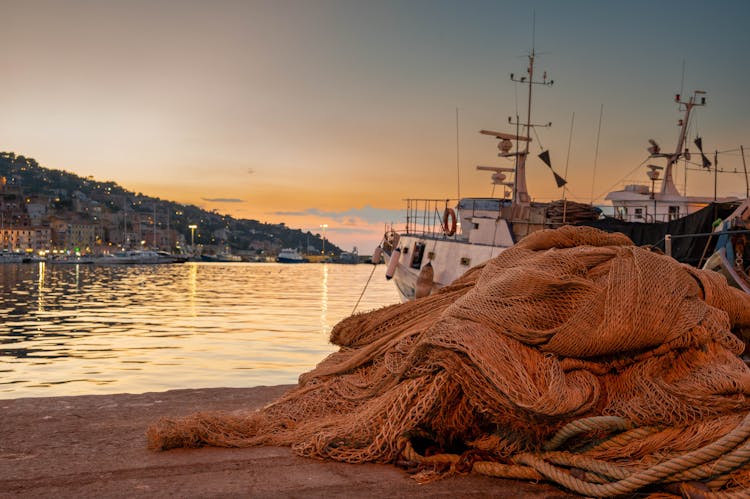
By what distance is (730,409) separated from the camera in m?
3.16

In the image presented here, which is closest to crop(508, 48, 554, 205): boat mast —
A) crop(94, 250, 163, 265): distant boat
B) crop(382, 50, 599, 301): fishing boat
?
crop(382, 50, 599, 301): fishing boat

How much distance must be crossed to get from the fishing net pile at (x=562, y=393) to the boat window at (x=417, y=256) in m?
20.5

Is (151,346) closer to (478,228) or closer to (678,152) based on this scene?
(478,228)

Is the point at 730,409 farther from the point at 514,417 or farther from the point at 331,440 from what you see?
the point at 331,440

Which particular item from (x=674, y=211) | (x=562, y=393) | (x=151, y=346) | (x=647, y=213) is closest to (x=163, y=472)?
(x=562, y=393)

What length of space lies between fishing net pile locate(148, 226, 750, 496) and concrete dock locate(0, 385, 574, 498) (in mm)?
118

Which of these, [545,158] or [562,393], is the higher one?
[545,158]

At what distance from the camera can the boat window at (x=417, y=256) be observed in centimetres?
2459

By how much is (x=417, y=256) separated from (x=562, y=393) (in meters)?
21.6

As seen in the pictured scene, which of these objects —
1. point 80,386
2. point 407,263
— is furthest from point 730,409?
point 407,263

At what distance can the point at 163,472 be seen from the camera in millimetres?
3379

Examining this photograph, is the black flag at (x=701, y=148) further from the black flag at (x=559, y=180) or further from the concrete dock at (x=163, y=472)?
the concrete dock at (x=163, y=472)

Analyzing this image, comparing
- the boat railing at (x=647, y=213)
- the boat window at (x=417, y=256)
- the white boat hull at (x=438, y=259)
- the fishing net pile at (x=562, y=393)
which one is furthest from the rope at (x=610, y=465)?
the boat railing at (x=647, y=213)

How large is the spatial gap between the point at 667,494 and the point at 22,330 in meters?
20.3
